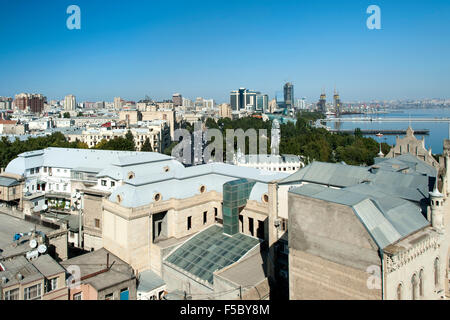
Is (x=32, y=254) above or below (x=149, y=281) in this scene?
above

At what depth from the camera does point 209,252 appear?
22.5 m

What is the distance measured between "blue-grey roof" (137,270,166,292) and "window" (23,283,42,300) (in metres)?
6.38

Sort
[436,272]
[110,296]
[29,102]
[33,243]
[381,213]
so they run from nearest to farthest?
[381,213], [436,272], [33,243], [110,296], [29,102]

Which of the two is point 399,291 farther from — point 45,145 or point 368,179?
point 45,145

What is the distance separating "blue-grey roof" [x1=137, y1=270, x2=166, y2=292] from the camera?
2166 centimetres

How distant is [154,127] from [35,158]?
3307cm

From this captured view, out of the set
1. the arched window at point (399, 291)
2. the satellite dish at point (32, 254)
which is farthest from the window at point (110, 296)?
the arched window at point (399, 291)

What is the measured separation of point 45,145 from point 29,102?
132 metres

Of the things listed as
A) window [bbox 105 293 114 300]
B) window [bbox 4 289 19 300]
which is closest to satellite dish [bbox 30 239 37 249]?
window [bbox 4 289 19 300]

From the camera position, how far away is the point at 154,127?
7212cm

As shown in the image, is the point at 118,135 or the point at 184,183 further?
the point at 118,135

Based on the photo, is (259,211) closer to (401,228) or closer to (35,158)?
(401,228)

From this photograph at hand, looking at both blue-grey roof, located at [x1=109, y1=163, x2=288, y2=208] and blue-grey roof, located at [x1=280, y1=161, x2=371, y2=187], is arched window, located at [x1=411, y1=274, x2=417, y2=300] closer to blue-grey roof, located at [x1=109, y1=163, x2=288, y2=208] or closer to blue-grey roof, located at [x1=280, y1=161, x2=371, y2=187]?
blue-grey roof, located at [x1=280, y1=161, x2=371, y2=187]

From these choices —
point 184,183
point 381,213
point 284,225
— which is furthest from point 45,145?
point 381,213
